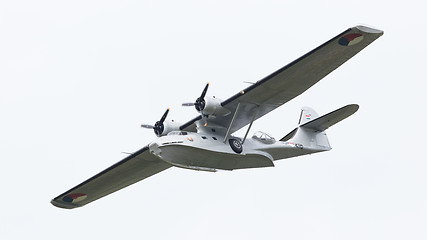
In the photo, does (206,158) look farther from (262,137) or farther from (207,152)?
(262,137)

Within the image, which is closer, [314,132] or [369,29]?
[369,29]

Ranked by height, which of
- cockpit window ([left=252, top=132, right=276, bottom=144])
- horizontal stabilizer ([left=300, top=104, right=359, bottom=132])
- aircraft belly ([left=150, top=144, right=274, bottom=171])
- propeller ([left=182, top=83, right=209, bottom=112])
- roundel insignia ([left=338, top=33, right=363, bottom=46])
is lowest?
aircraft belly ([left=150, top=144, right=274, bottom=171])

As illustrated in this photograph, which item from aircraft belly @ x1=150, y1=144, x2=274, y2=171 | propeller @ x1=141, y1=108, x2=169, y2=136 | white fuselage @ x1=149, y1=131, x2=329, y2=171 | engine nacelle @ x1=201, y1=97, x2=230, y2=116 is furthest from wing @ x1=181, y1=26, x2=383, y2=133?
aircraft belly @ x1=150, y1=144, x2=274, y2=171

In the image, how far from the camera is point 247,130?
27.2 metres

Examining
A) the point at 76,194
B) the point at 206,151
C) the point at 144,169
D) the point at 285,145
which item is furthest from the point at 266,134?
the point at 76,194

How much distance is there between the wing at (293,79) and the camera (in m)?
23.8

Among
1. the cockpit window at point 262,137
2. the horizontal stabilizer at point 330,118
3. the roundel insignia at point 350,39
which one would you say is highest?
the roundel insignia at point 350,39

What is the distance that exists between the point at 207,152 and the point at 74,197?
812 cm

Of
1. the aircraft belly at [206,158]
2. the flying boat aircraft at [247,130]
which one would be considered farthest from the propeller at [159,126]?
the aircraft belly at [206,158]

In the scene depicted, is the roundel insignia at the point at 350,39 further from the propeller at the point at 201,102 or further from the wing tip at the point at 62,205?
the wing tip at the point at 62,205

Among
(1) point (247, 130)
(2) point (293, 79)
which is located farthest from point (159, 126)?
(2) point (293, 79)

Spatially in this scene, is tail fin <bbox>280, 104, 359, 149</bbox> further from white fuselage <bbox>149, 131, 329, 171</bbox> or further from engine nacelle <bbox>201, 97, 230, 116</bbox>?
engine nacelle <bbox>201, 97, 230, 116</bbox>

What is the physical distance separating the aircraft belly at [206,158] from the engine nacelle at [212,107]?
134cm

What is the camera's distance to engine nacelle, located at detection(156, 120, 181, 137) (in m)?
28.1
